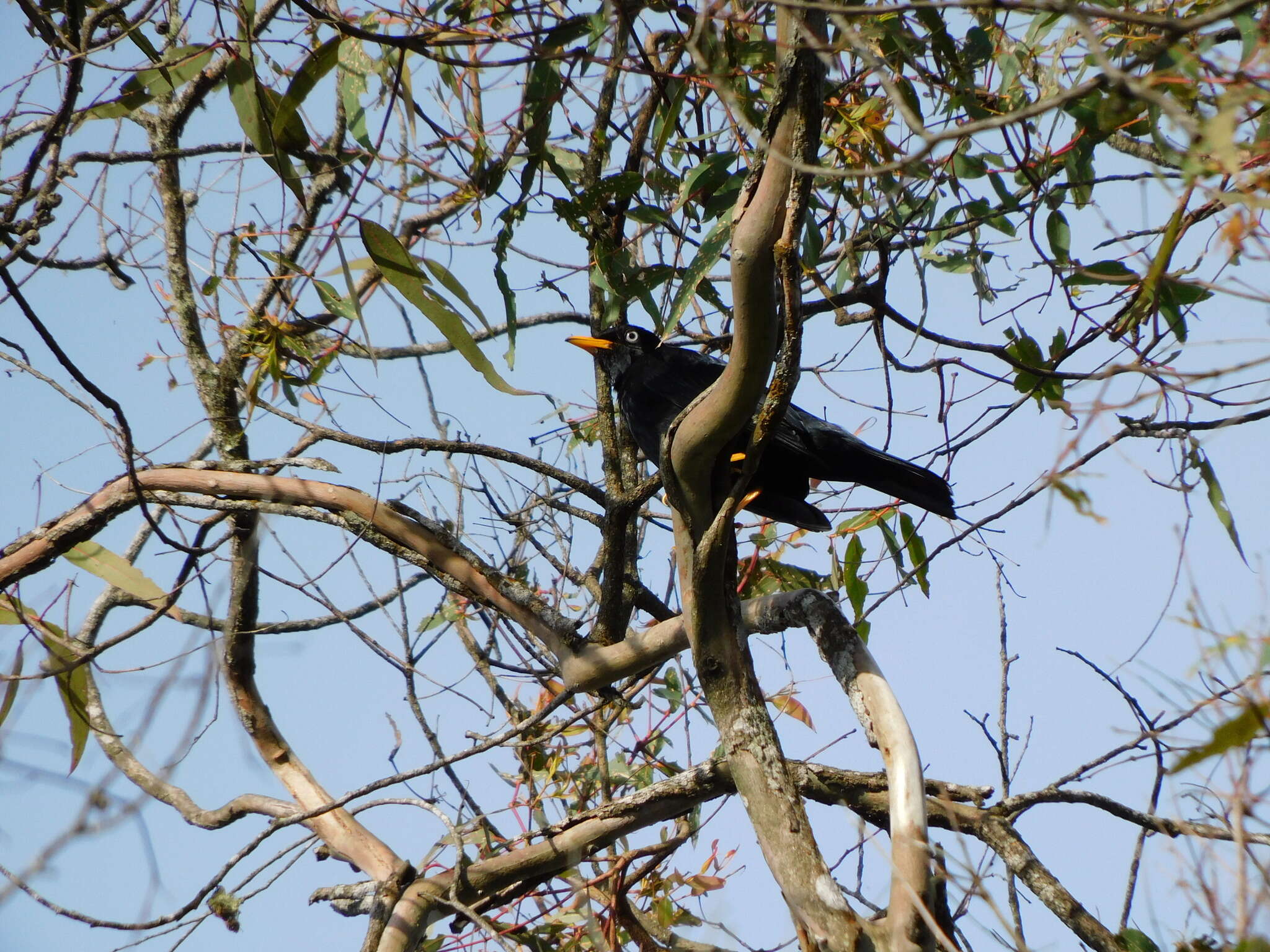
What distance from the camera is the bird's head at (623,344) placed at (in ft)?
15.3

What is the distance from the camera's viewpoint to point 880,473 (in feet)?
12.3

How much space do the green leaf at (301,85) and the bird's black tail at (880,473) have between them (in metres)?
2.08

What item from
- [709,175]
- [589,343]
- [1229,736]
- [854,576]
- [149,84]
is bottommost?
[1229,736]

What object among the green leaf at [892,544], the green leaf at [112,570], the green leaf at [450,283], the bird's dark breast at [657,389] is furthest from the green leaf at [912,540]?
the green leaf at [112,570]

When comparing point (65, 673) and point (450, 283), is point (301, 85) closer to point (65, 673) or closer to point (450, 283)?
point (450, 283)

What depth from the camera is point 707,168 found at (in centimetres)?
303

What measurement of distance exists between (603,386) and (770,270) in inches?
74.5

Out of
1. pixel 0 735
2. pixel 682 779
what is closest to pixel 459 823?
pixel 682 779

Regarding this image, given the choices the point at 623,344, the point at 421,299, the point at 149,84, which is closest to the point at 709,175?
the point at 421,299

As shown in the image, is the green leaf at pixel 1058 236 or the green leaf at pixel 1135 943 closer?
the green leaf at pixel 1135 943

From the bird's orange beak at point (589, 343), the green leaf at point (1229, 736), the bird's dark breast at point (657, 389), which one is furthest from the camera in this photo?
the bird's orange beak at point (589, 343)

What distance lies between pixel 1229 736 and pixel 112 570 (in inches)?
120

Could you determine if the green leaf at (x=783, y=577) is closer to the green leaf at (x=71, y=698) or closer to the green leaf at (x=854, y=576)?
the green leaf at (x=854, y=576)

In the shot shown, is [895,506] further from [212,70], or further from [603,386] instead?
[212,70]
